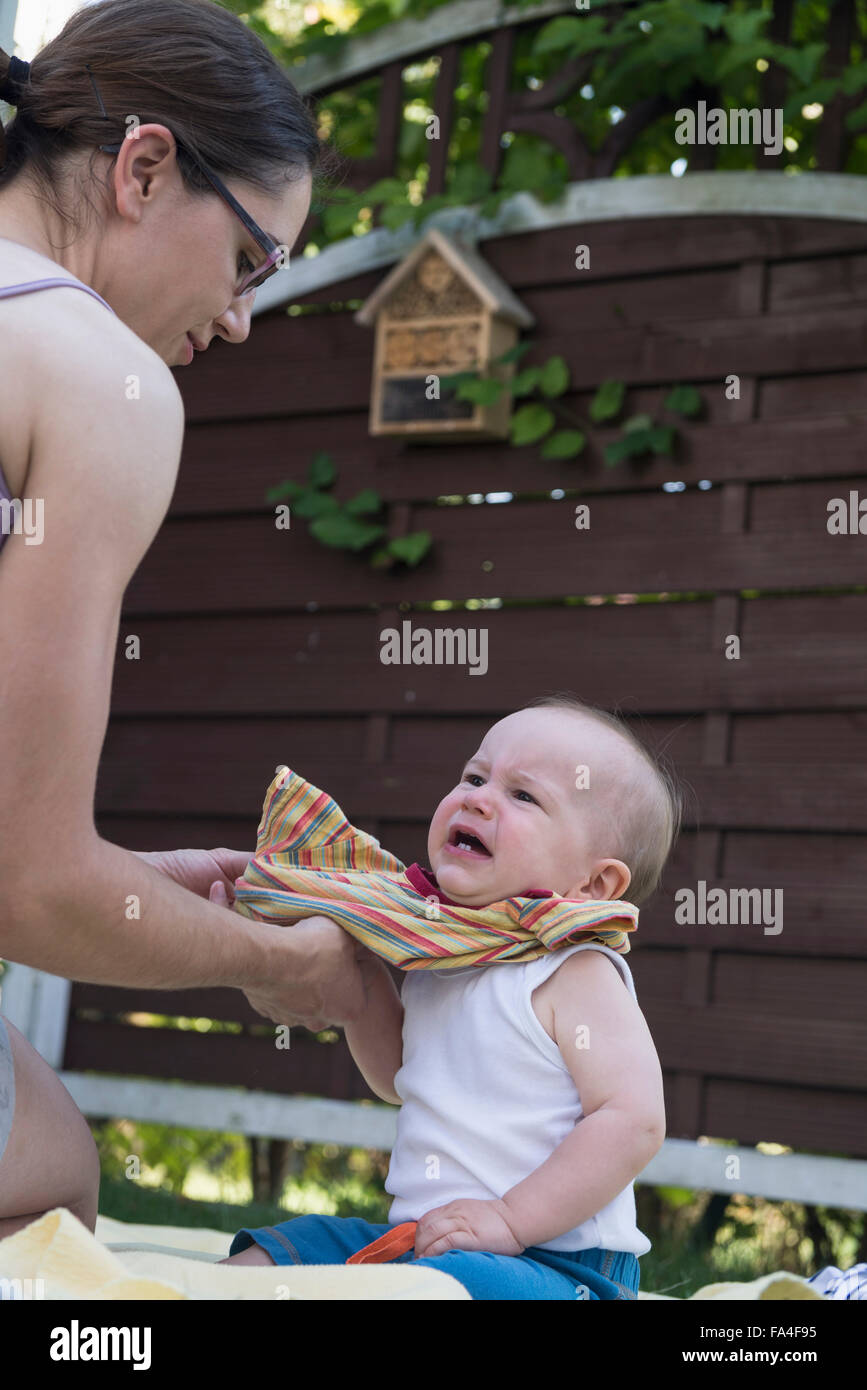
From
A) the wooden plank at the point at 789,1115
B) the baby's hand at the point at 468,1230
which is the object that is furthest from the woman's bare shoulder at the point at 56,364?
the wooden plank at the point at 789,1115

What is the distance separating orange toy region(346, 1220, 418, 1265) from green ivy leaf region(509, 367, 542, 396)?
2.68 metres

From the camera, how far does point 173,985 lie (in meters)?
1.42

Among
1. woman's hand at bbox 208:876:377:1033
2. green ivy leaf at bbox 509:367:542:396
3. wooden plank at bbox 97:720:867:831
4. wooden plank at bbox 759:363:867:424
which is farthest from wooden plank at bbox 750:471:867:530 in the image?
woman's hand at bbox 208:876:377:1033

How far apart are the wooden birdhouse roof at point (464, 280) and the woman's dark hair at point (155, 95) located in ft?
7.47

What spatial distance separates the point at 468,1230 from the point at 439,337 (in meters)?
2.90

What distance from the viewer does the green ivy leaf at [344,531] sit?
4035 millimetres

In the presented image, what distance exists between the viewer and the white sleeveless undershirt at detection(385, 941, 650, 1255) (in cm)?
161

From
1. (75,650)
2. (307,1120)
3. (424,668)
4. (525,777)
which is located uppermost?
(424,668)

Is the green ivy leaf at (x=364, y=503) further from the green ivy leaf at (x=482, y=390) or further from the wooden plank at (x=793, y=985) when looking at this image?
the wooden plank at (x=793, y=985)

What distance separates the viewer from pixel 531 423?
3857 mm

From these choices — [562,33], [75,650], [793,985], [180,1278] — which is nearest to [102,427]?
[75,650]

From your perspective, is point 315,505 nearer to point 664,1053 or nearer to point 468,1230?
point 664,1053

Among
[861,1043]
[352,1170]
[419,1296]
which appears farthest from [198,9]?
[352,1170]
